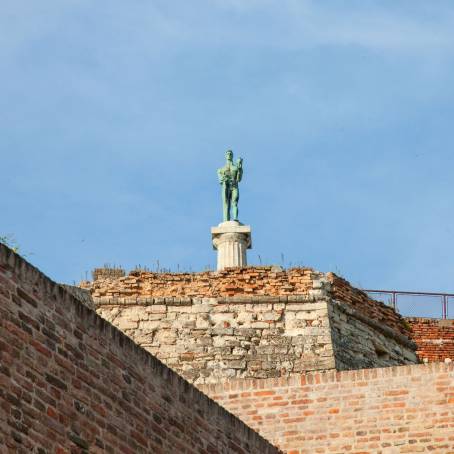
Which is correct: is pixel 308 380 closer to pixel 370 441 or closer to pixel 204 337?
pixel 370 441

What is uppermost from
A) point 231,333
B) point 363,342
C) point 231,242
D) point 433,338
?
point 231,242

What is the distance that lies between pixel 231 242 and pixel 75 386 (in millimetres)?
18348

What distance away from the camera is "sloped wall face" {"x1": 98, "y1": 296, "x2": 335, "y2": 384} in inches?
1078

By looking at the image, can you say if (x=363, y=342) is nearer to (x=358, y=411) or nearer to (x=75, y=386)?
(x=358, y=411)

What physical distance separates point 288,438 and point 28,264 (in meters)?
6.00

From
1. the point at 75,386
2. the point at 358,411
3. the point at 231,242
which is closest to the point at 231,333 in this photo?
the point at 231,242

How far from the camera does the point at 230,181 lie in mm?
32750

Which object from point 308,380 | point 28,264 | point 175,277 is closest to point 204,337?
point 175,277

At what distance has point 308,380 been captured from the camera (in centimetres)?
1780

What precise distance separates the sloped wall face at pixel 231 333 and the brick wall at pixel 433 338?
334cm

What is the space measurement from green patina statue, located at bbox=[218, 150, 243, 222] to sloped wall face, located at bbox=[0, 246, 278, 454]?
57.5 feet

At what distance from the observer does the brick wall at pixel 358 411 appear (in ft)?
56.5

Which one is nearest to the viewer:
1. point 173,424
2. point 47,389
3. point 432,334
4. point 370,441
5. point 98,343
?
point 47,389

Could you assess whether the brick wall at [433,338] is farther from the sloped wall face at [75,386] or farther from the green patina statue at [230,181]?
the sloped wall face at [75,386]
